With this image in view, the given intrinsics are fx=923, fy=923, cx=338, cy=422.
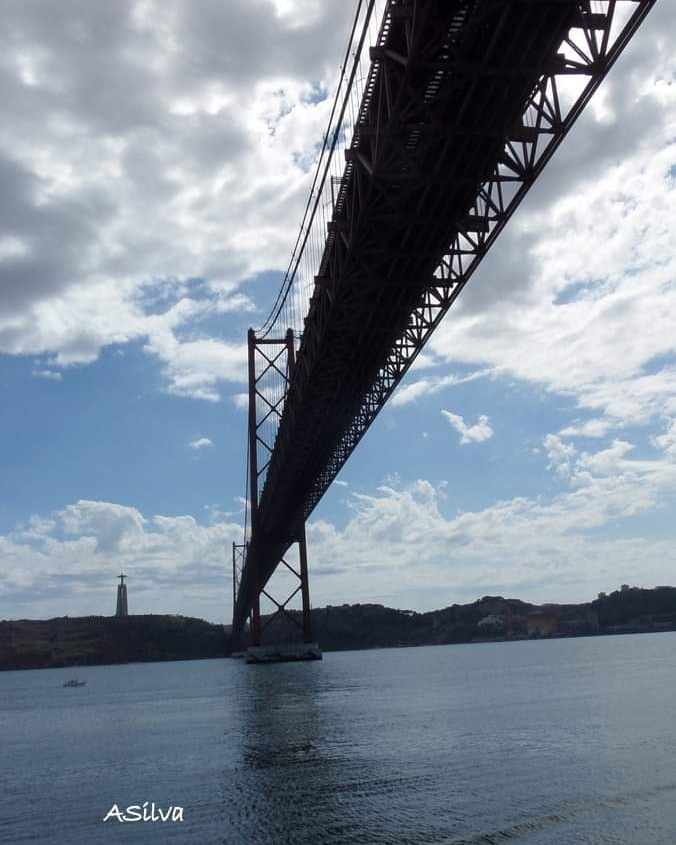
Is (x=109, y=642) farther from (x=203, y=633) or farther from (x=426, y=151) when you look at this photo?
(x=426, y=151)

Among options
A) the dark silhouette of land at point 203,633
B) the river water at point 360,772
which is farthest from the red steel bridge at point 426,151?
the dark silhouette of land at point 203,633

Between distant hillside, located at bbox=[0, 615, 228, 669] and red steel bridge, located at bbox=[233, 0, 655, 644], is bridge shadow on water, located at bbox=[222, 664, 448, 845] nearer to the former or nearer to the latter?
red steel bridge, located at bbox=[233, 0, 655, 644]

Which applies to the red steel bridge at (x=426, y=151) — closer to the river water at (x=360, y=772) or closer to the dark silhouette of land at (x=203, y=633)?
the river water at (x=360, y=772)

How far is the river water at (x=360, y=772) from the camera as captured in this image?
14383 mm

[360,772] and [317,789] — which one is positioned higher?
[360,772]

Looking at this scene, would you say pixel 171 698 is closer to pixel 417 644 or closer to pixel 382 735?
pixel 382 735

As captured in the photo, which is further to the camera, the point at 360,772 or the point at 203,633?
the point at 203,633

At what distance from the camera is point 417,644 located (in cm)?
19062

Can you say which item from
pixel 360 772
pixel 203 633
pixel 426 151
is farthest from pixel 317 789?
pixel 203 633

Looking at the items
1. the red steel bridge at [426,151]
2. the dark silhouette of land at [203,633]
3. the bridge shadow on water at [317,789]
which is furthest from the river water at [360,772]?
the dark silhouette of land at [203,633]

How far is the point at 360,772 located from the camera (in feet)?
62.7

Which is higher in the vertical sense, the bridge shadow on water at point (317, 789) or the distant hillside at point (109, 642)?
the distant hillside at point (109, 642)

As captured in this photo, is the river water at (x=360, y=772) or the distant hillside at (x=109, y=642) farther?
the distant hillside at (x=109, y=642)

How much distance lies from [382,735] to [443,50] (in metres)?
18.8
